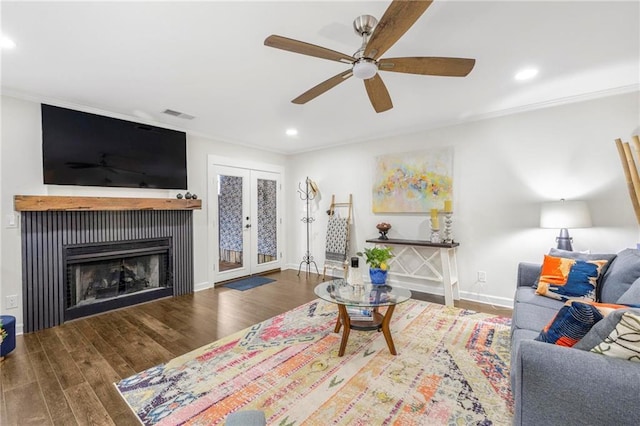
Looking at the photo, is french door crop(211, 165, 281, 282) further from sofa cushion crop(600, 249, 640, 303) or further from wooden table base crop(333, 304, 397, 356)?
sofa cushion crop(600, 249, 640, 303)

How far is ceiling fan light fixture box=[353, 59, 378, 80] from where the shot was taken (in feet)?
5.87

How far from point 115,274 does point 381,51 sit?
4.10m

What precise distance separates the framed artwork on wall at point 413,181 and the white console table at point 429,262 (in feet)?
1.87

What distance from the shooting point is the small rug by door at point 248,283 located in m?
4.58

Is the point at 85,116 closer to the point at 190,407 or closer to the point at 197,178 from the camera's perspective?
the point at 197,178

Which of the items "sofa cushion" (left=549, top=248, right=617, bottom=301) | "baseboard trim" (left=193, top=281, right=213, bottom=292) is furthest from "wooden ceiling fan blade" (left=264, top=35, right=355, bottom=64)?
"baseboard trim" (left=193, top=281, right=213, bottom=292)

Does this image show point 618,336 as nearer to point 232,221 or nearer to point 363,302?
point 363,302

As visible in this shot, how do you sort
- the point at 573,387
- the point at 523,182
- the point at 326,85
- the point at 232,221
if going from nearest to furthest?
the point at 573,387 < the point at 326,85 < the point at 523,182 < the point at 232,221

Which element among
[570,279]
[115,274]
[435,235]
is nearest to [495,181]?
[435,235]

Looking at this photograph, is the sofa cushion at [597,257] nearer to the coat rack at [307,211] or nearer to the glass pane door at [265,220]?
the coat rack at [307,211]

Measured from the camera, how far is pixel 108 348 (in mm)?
2576

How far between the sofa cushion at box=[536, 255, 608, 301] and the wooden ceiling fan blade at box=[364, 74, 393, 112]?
205 cm

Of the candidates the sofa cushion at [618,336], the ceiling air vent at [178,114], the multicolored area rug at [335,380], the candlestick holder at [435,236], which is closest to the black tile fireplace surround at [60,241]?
the ceiling air vent at [178,114]

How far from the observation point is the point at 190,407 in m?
1.80
